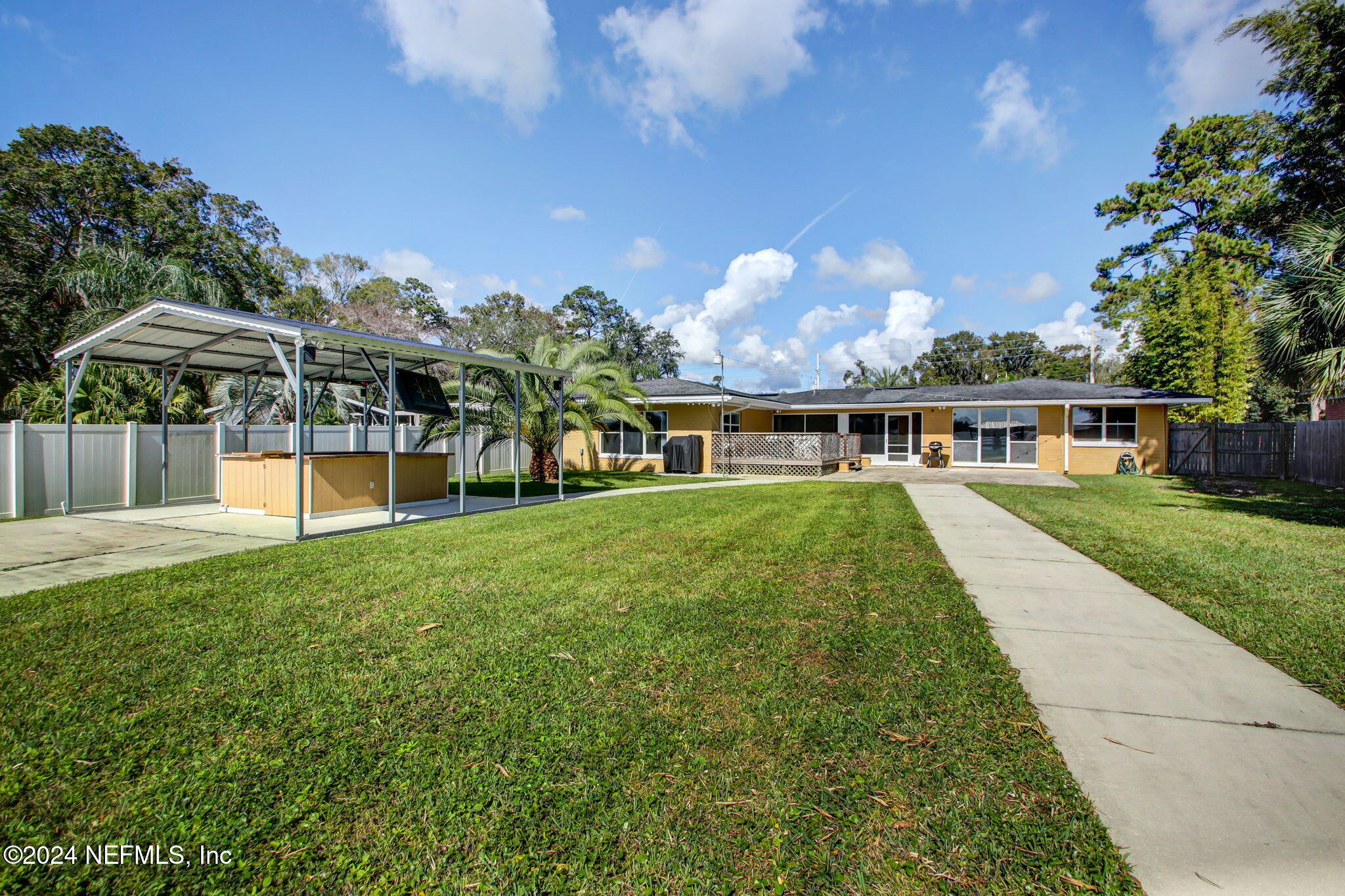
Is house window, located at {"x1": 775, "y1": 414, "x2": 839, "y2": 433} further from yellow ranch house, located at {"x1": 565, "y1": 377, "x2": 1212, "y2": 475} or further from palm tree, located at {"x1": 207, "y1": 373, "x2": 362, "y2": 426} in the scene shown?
palm tree, located at {"x1": 207, "y1": 373, "x2": 362, "y2": 426}

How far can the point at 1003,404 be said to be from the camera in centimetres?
2058

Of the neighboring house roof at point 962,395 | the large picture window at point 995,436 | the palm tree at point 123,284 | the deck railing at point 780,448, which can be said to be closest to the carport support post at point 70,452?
the palm tree at point 123,284

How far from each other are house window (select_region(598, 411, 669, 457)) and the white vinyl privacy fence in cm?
1014

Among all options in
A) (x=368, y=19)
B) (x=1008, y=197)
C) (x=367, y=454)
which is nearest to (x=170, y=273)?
(x=368, y=19)

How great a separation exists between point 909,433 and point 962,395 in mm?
2355

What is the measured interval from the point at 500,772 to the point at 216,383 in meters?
18.4

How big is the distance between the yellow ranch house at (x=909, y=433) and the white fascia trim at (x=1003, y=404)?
37 mm

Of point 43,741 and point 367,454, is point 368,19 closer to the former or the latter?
point 367,454

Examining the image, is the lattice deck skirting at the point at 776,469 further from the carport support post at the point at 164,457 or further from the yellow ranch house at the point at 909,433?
the carport support post at the point at 164,457

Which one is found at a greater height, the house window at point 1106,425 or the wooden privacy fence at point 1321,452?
the house window at point 1106,425

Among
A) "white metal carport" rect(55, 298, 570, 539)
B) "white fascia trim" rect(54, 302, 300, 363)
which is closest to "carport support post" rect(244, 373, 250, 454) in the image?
"white metal carport" rect(55, 298, 570, 539)

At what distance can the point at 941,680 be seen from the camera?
11.0 ft

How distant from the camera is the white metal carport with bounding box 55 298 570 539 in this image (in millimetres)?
7887

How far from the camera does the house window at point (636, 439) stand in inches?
848
